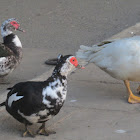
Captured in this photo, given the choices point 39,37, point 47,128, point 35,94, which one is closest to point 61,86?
point 35,94

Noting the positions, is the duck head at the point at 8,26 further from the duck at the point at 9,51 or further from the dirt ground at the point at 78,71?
the dirt ground at the point at 78,71

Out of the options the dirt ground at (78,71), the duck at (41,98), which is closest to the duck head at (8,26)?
the dirt ground at (78,71)

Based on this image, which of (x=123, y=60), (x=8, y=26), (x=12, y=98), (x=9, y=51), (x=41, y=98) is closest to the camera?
(x=41, y=98)

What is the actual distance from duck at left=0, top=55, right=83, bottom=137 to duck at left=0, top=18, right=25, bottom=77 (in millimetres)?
1900

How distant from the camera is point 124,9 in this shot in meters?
10.5

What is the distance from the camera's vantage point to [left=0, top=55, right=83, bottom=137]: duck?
3854 mm

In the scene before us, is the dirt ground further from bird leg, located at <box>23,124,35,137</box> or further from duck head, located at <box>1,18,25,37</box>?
duck head, located at <box>1,18,25,37</box>

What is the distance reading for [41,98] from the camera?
12.6ft

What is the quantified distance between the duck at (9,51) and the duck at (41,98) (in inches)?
74.8

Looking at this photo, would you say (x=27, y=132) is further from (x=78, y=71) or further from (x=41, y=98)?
(x=78, y=71)

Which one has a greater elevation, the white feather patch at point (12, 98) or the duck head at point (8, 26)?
the duck head at point (8, 26)

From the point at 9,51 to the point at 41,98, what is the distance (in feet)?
7.62

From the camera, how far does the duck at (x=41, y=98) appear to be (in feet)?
12.6

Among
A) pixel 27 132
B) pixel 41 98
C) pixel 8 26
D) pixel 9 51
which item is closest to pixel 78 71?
pixel 9 51
